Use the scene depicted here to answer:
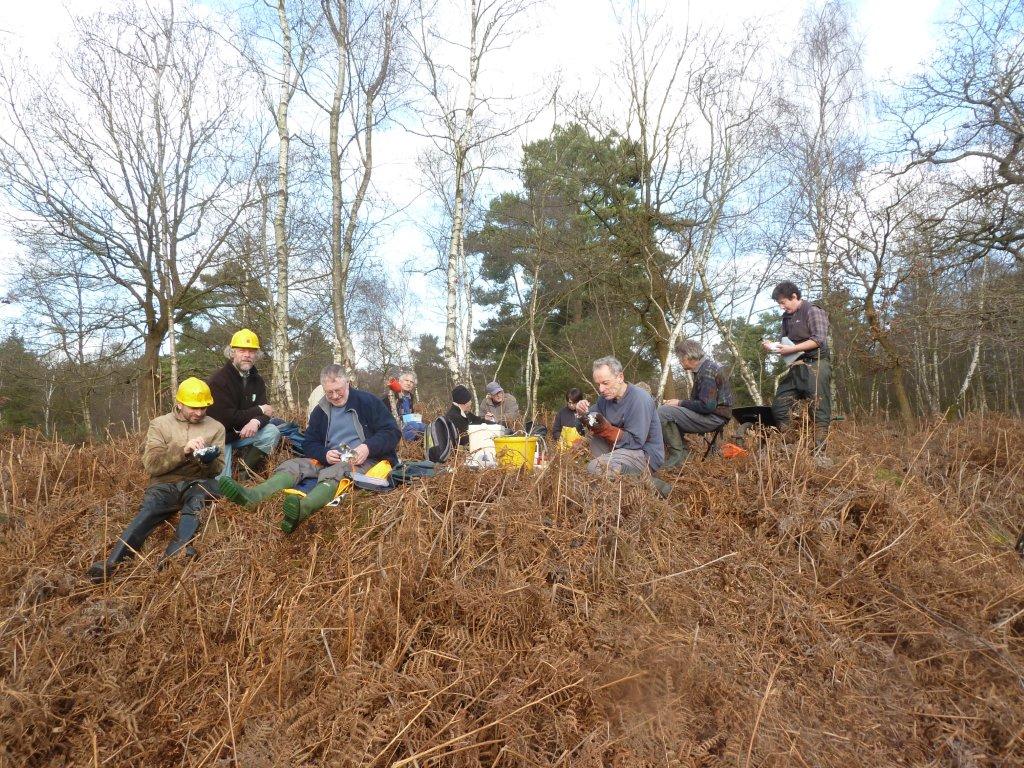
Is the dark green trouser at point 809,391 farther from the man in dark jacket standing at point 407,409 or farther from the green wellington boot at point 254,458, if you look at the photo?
the green wellington boot at point 254,458

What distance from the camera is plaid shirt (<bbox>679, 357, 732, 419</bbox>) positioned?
17.5 feet

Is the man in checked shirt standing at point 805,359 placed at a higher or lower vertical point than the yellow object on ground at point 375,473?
higher

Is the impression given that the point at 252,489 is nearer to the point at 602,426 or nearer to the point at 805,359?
the point at 602,426

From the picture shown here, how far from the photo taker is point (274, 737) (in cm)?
214

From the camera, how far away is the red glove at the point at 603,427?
4.41 metres

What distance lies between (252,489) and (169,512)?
0.57m

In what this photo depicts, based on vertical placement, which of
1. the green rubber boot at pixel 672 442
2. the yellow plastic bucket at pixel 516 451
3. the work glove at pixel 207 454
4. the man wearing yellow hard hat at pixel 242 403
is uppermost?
the man wearing yellow hard hat at pixel 242 403

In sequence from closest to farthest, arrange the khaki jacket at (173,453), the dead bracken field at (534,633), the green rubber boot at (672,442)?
1. the dead bracken field at (534,633)
2. the khaki jacket at (173,453)
3. the green rubber boot at (672,442)

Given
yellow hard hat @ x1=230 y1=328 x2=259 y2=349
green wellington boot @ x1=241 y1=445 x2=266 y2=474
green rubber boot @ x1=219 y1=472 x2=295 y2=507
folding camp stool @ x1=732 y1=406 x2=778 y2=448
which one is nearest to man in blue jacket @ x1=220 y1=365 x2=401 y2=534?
green rubber boot @ x1=219 y1=472 x2=295 y2=507

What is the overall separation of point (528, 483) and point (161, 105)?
13.0 m

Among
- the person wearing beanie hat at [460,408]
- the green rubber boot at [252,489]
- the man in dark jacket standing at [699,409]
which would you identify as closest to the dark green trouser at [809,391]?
the man in dark jacket standing at [699,409]

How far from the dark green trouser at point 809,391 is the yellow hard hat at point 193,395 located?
4.78 m

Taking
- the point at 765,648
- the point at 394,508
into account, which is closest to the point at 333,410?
the point at 394,508

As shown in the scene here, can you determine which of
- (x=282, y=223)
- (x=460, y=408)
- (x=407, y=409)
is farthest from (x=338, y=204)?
(x=460, y=408)
